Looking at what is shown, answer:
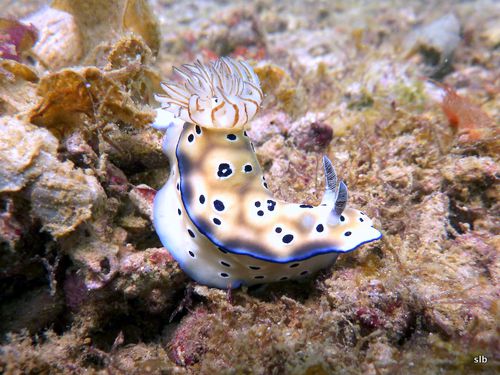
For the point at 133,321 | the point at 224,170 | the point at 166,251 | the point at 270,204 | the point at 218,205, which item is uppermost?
the point at 224,170

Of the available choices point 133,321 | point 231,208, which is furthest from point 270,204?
point 133,321

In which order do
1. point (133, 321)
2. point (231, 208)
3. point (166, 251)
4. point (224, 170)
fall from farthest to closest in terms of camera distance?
point (133, 321)
point (166, 251)
point (224, 170)
point (231, 208)

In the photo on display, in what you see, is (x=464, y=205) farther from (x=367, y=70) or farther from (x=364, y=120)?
(x=367, y=70)

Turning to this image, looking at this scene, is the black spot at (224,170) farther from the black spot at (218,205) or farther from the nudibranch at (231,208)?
the black spot at (218,205)

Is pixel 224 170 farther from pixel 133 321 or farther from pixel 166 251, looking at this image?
pixel 133 321

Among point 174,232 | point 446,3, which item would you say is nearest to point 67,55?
point 174,232

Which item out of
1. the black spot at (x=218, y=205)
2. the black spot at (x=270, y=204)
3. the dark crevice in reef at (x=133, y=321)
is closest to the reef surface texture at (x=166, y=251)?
the dark crevice in reef at (x=133, y=321)
